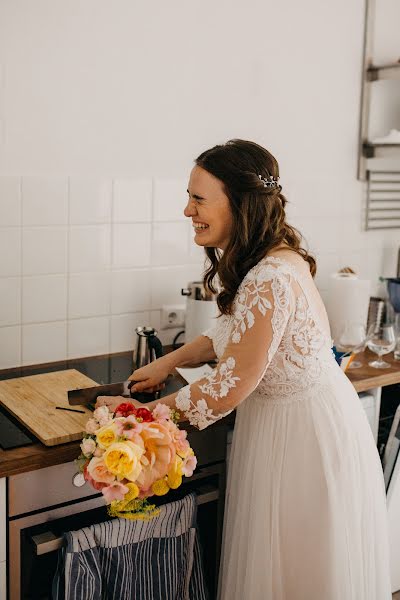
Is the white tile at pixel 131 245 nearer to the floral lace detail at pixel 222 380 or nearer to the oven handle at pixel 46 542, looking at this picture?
the floral lace detail at pixel 222 380

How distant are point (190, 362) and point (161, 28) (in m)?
1.12

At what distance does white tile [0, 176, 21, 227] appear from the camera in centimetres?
225

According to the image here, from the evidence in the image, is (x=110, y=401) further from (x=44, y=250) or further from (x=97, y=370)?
(x=44, y=250)

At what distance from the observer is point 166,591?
6.42 feet

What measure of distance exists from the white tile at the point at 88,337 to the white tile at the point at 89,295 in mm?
26

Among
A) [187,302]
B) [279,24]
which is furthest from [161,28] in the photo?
[187,302]

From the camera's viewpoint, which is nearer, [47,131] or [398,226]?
[47,131]

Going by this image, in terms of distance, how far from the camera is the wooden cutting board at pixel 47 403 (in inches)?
72.4

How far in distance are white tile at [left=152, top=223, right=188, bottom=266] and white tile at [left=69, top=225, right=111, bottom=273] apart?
19cm

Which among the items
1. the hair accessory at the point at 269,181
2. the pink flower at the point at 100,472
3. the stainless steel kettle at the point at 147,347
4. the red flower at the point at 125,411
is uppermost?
the hair accessory at the point at 269,181

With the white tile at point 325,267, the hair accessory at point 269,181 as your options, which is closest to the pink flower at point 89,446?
the hair accessory at point 269,181

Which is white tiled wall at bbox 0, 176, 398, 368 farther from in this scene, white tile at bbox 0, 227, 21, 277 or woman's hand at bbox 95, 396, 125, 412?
woman's hand at bbox 95, 396, 125, 412

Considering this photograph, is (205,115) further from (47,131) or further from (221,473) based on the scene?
(221,473)

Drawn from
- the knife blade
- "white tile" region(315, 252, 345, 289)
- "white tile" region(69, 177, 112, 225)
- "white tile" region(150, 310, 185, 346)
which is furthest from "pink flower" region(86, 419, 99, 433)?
"white tile" region(315, 252, 345, 289)
